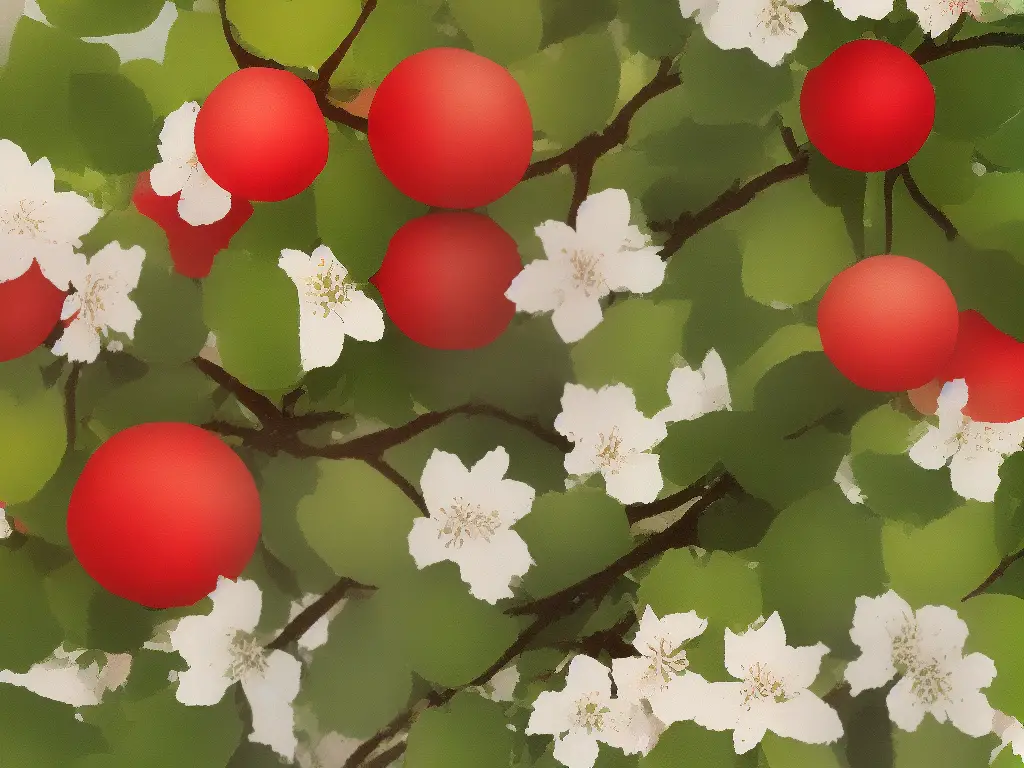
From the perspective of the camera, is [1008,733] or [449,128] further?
[1008,733]

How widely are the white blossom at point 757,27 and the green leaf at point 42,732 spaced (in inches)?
23.4

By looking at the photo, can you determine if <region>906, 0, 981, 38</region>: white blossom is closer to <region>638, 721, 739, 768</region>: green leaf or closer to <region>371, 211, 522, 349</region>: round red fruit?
A: <region>371, 211, 522, 349</region>: round red fruit

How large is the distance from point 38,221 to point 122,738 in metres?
0.32

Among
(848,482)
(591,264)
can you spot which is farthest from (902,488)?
(591,264)

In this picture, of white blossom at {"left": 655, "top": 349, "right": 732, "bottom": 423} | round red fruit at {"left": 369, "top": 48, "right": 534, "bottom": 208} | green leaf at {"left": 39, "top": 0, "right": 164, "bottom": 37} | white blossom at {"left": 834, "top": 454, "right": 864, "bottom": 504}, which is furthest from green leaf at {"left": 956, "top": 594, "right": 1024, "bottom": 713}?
green leaf at {"left": 39, "top": 0, "right": 164, "bottom": 37}

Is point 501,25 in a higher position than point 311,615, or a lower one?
higher

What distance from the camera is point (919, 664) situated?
22.0 inches

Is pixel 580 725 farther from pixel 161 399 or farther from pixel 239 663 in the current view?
pixel 161 399

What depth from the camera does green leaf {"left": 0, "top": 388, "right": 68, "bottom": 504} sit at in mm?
511

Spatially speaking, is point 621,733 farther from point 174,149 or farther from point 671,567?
point 174,149

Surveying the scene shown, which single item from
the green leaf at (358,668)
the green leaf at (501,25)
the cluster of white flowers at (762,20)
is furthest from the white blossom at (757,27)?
the green leaf at (358,668)

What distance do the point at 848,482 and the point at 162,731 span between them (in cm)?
47

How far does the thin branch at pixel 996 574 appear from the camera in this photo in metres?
0.57

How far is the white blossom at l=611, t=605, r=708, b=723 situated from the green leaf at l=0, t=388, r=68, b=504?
0.38m
